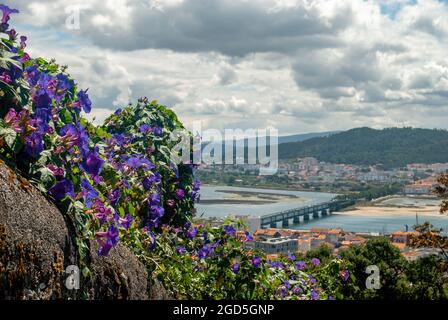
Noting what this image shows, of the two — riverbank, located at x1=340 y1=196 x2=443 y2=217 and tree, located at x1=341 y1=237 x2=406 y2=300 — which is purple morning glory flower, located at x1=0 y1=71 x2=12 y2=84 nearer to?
tree, located at x1=341 y1=237 x2=406 y2=300

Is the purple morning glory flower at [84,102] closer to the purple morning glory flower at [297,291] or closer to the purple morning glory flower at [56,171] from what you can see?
the purple morning glory flower at [56,171]

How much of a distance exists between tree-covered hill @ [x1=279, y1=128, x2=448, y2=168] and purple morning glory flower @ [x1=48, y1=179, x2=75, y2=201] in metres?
168

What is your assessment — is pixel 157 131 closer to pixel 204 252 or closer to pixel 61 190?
pixel 204 252

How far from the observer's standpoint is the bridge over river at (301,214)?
7181 cm

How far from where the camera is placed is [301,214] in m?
82.0

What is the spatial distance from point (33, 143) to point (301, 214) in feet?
267

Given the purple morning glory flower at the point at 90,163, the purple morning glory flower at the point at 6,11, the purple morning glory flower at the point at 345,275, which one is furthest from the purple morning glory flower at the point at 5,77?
the purple morning glory flower at the point at 345,275

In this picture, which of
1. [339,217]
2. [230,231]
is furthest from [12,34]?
[339,217]

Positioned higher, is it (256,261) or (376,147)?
(376,147)

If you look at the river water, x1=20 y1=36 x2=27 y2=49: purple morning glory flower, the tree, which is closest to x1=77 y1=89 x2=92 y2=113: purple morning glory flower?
x1=20 y1=36 x2=27 y2=49: purple morning glory flower

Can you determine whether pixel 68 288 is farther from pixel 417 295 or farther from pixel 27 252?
pixel 417 295

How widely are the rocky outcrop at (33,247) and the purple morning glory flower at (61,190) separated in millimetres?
48

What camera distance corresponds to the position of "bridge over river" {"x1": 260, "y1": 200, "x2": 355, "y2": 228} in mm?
71812

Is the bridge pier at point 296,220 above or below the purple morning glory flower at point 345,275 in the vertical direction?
below
